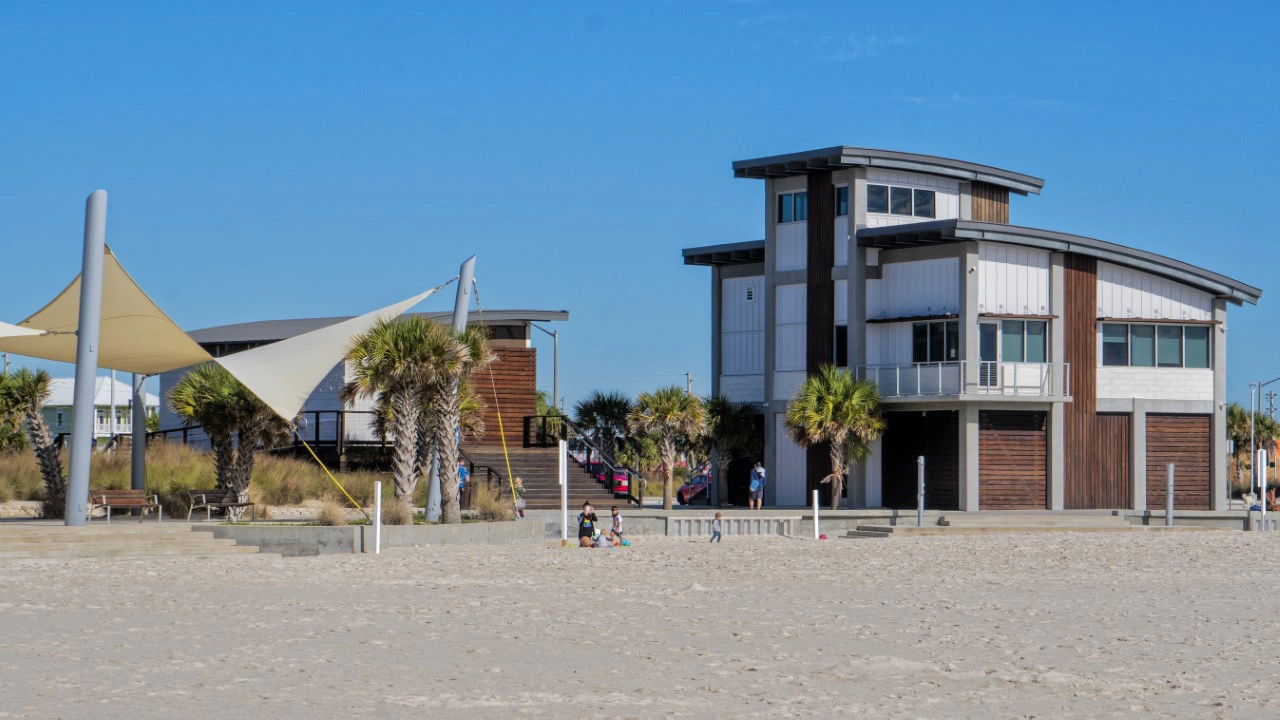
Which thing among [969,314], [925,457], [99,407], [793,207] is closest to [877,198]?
[793,207]

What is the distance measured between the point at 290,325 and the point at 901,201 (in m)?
19.2

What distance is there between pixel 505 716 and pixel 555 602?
7.37m

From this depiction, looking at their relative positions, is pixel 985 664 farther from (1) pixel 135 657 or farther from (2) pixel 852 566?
(2) pixel 852 566

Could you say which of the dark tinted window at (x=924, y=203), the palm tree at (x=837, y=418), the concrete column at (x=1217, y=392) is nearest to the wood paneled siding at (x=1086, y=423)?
the concrete column at (x=1217, y=392)

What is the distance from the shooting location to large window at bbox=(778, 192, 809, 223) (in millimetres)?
40969

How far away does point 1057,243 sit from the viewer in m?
39.1

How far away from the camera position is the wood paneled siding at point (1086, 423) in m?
39.8

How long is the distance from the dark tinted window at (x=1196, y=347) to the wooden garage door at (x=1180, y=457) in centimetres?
142

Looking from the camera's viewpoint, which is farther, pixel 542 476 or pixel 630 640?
pixel 542 476

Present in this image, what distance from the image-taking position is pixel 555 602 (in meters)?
16.8

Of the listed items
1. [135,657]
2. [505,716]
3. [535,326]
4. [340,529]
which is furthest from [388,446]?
[505,716]

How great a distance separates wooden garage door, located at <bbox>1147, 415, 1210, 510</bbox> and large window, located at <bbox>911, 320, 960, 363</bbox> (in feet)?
20.5

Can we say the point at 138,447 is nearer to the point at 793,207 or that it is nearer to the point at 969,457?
the point at 793,207

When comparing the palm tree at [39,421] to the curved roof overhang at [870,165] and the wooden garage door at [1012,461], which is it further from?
the wooden garage door at [1012,461]
